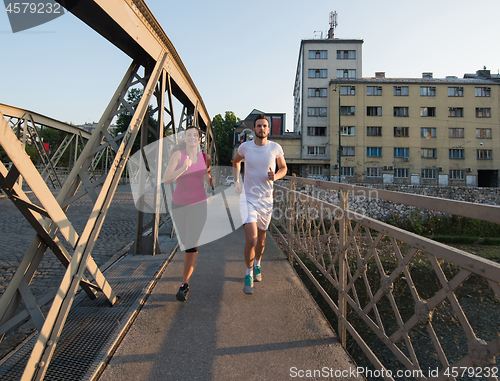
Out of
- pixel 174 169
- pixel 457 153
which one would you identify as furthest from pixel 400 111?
pixel 174 169

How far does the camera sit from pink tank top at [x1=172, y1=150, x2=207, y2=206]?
336 centimetres

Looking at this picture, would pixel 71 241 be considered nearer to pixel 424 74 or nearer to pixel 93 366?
pixel 93 366

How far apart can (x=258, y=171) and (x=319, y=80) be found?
4462 centimetres

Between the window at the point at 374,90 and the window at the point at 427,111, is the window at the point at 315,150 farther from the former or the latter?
the window at the point at 427,111

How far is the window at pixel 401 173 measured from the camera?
38.8 metres

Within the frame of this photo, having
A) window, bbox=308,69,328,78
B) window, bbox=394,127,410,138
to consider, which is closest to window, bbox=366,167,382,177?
window, bbox=394,127,410,138

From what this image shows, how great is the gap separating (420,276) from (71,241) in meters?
5.79

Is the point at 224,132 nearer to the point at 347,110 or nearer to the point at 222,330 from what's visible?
the point at 347,110

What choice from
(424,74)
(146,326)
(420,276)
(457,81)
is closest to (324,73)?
(424,74)

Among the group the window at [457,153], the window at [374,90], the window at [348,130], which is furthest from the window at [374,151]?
the window at [457,153]

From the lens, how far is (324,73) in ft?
143

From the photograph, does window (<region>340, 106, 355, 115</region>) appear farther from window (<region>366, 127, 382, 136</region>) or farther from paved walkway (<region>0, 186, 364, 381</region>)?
paved walkway (<region>0, 186, 364, 381</region>)

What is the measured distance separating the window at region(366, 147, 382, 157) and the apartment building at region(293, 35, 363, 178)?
18.0 ft

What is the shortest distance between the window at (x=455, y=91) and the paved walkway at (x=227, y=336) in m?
47.1
